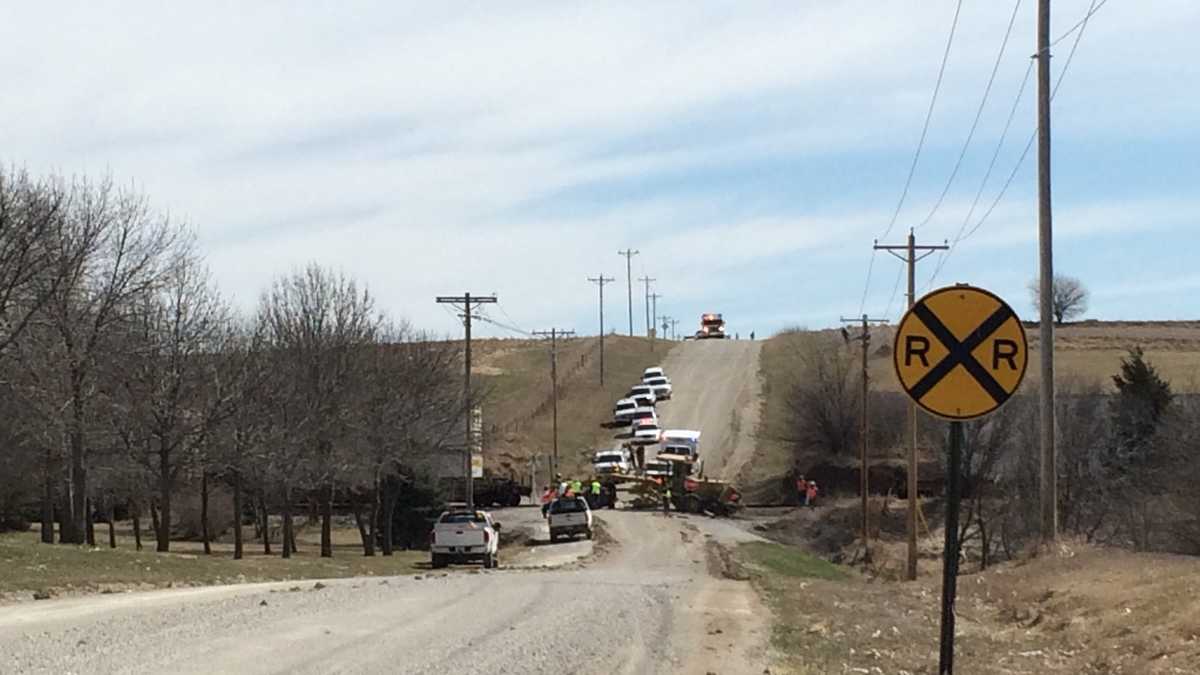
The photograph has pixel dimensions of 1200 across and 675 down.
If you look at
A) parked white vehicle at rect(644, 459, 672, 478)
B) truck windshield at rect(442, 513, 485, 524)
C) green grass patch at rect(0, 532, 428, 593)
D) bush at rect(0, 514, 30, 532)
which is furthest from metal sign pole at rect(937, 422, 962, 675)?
parked white vehicle at rect(644, 459, 672, 478)

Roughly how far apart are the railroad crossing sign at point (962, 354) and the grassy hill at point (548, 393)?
201ft

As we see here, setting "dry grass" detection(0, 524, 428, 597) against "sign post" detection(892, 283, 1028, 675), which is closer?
"sign post" detection(892, 283, 1028, 675)

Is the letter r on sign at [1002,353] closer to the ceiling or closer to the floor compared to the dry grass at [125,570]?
closer to the ceiling

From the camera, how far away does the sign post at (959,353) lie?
28.6 ft

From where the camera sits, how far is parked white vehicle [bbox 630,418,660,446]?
3473 inches

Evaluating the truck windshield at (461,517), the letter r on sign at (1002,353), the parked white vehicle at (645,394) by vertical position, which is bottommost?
the truck windshield at (461,517)

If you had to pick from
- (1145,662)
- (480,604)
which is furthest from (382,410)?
(1145,662)

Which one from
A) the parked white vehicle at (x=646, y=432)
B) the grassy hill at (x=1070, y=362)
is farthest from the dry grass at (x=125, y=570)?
the parked white vehicle at (x=646, y=432)

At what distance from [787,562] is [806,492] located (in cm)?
2954

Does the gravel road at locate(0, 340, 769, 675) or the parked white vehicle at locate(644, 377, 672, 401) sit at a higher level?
the parked white vehicle at locate(644, 377, 672, 401)

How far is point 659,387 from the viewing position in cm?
11044

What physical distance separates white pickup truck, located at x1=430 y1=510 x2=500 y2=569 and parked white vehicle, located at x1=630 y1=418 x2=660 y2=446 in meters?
45.2

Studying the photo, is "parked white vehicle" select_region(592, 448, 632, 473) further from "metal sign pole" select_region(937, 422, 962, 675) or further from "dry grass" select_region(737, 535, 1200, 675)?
"metal sign pole" select_region(937, 422, 962, 675)

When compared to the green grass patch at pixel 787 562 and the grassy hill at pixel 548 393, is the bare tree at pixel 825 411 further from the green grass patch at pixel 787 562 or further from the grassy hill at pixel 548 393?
the green grass patch at pixel 787 562
